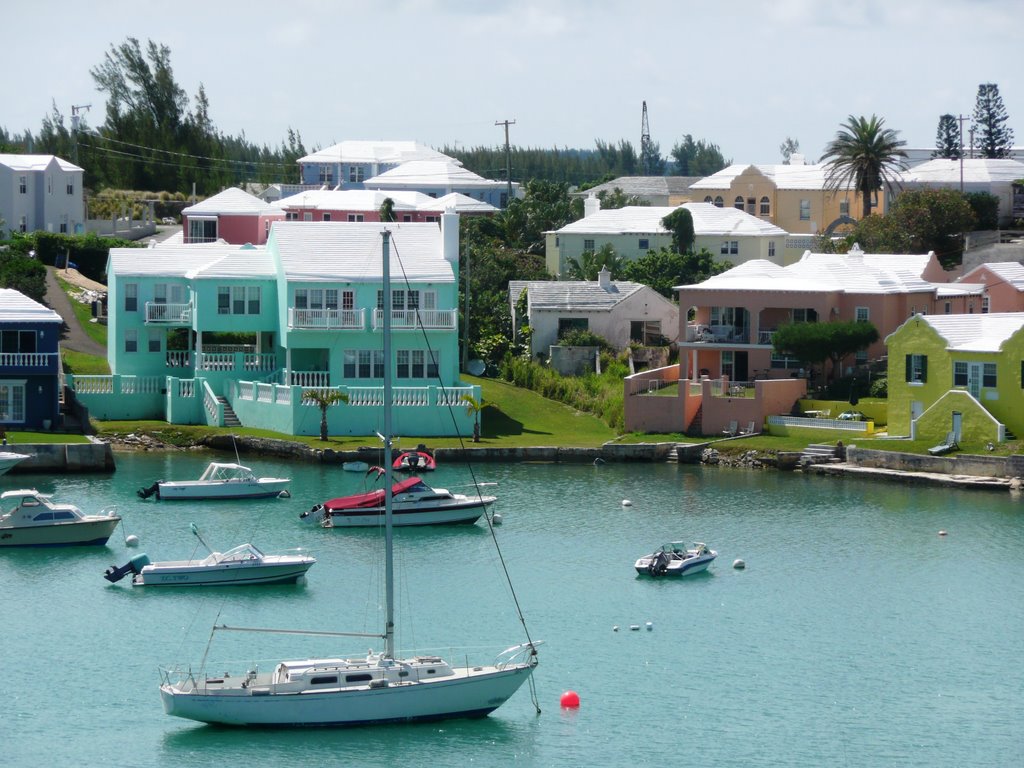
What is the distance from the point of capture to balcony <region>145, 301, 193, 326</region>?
78562 mm

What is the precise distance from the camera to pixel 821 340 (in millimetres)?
77000

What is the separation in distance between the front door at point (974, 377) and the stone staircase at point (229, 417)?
96.2 ft

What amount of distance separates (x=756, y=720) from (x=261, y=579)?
658 inches

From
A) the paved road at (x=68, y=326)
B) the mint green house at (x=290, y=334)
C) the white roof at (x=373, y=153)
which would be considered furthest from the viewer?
the white roof at (x=373, y=153)

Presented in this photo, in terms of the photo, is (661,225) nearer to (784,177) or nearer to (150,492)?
(784,177)

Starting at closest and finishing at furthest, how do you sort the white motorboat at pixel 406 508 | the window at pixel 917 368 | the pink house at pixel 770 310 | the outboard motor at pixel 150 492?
the white motorboat at pixel 406 508, the outboard motor at pixel 150 492, the window at pixel 917 368, the pink house at pixel 770 310

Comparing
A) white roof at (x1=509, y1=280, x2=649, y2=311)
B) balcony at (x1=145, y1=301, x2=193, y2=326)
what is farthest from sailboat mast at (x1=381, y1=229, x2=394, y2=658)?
white roof at (x1=509, y1=280, x2=649, y2=311)

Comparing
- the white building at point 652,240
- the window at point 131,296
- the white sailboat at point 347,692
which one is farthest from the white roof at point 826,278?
the white sailboat at point 347,692

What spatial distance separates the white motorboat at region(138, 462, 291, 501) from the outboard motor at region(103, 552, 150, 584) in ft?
35.4

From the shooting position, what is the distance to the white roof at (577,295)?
284 feet

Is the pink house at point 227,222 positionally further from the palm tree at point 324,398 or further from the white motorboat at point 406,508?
the white motorboat at point 406,508

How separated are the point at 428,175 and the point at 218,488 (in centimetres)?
7156

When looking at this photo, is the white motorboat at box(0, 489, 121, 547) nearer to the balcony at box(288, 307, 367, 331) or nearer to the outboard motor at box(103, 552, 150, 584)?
the outboard motor at box(103, 552, 150, 584)

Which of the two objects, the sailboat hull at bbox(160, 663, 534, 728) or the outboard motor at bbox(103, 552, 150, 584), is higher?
the outboard motor at bbox(103, 552, 150, 584)
